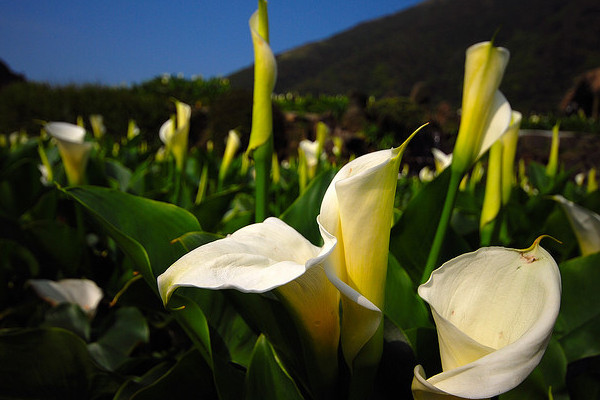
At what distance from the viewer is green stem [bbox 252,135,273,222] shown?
24.0 inches

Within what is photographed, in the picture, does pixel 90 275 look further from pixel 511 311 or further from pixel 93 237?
pixel 511 311

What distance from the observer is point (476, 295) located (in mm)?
348

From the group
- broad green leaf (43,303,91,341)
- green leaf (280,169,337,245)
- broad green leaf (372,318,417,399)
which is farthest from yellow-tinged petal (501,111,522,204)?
broad green leaf (43,303,91,341)

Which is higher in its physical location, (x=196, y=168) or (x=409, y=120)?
(x=196, y=168)

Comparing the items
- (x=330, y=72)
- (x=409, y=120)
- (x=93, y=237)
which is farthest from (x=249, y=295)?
(x=330, y=72)

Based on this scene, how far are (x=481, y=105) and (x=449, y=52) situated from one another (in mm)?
67288

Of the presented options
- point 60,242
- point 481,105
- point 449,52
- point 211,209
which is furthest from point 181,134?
point 449,52

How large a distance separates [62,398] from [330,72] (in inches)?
2385

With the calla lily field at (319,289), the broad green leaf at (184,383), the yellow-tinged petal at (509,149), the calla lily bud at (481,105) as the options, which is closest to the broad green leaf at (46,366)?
the calla lily field at (319,289)

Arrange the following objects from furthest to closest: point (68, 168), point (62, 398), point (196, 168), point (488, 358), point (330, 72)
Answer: point (330, 72)
point (196, 168)
point (68, 168)
point (62, 398)
point (488, 358)

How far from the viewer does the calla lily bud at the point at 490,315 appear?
0.28 metres

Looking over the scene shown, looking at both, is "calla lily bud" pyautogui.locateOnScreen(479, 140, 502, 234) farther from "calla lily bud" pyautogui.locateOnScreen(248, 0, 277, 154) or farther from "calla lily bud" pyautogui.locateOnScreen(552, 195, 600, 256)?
"calla lily bud" pyautogui.locateOnScreen(248, 0, 277, 154)

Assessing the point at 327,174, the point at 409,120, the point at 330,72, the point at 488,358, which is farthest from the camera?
the point at 330,72

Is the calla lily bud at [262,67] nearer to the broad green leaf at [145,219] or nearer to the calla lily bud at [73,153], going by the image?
the broad green leaf at [145,219]
